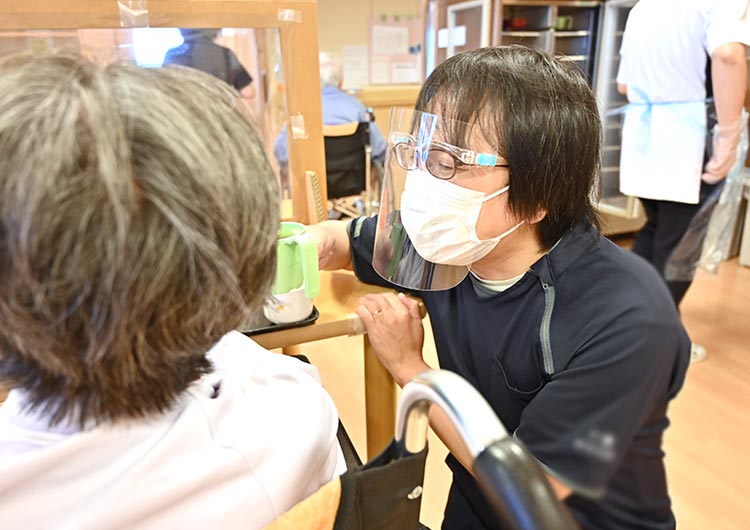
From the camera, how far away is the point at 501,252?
877 mm

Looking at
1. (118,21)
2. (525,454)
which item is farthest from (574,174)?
(118,21)

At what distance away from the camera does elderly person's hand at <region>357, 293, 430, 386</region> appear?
2.99 feet

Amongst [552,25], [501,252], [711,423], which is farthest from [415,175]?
[552,25]

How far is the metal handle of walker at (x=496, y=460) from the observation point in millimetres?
268

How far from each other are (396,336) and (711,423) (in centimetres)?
47

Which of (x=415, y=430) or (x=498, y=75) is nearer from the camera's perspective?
(x=415, y=430)

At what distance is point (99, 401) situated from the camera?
439mm

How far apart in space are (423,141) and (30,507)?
2.11 feet

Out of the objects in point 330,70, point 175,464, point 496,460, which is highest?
point 330,70

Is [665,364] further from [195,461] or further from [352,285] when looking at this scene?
[352,285]

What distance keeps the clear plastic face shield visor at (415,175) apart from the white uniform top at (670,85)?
0.25 metres

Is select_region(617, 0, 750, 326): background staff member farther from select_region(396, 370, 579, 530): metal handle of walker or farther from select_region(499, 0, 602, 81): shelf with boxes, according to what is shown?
select_region(499, 0, 602, 81): shelf with boxes

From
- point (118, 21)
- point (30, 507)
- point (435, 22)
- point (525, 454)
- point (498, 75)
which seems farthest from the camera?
point (435, 22)

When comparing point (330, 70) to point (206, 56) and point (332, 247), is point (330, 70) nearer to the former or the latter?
point (206, 56)
